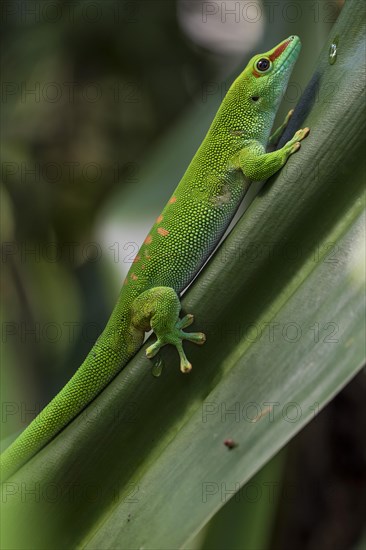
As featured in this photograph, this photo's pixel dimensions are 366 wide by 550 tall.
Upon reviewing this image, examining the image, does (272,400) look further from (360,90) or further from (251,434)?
(360,90)

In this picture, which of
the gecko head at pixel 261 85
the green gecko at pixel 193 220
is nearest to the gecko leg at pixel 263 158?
the green gecko at pixel 193 220

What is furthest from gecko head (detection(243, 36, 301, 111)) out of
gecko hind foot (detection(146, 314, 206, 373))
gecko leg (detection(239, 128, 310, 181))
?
gecko hind foot (detection(146, 314, 206, 373))

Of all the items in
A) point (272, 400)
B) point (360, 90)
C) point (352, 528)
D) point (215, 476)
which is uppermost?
point (360, 90)

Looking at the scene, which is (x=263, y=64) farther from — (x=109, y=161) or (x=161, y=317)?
(x=109, y=161)

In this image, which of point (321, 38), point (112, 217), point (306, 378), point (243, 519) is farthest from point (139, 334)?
point (321, 38)

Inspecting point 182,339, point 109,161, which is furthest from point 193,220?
point 109,161

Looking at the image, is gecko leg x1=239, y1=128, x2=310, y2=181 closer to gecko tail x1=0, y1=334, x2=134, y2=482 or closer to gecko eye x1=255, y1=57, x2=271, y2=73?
gecko eye x1=255, y1=57, x2=271, y2=73
